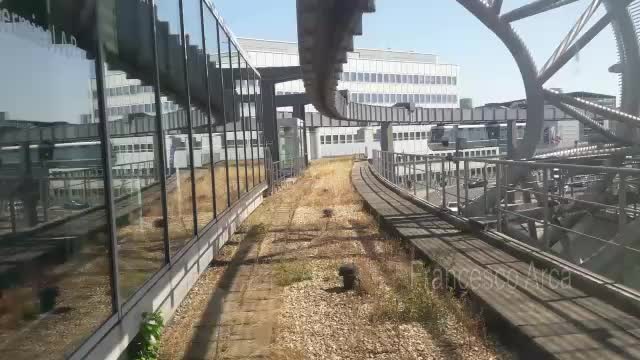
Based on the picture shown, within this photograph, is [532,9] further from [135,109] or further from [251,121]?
[135,109]

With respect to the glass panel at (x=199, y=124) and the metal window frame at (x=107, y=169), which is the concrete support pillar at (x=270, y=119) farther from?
the metal window frame at (x=107, y=169)

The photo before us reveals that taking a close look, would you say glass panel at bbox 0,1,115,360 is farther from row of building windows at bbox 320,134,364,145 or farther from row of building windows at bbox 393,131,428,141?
row of building windows at bbox 393,131,428,141

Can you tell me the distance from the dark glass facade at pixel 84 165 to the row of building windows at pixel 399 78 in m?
73.9

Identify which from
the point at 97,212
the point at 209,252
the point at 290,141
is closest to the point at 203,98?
the point at 209,252

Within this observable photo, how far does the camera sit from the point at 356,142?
3004 inches

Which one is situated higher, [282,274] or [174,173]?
[174,173]

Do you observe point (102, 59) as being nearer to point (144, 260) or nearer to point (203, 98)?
point (144, 260)

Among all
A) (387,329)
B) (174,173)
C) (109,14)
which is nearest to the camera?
(109,14)

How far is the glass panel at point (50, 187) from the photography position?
8.79 feet

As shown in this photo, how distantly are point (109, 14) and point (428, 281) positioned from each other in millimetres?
4516

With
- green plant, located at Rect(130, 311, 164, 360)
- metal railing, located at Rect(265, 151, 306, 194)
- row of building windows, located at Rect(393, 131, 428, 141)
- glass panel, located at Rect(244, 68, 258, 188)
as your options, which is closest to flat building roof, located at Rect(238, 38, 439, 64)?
row of building windows, located at Rect(393, 131, 428, 141)

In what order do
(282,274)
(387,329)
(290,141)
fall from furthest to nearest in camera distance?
(290,141) → (282,274) → (387,329)

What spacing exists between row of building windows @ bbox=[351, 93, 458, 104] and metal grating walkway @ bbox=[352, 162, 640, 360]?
71500mm

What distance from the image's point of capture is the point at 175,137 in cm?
617
